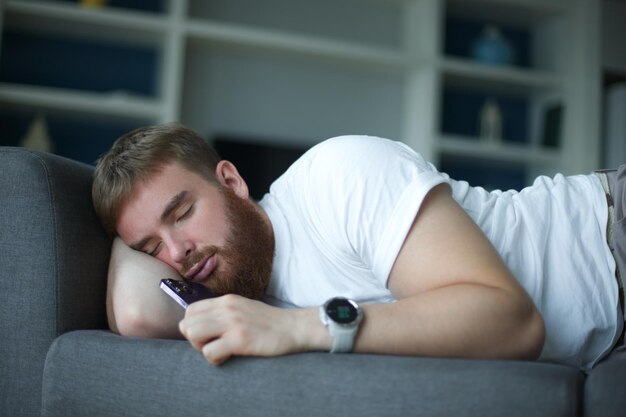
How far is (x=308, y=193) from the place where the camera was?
4.43 ft

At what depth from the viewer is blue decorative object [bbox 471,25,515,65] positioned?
5.01 metres

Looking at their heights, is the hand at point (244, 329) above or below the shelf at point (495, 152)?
below

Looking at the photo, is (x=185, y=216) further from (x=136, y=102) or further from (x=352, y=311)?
(x=136, y=102)

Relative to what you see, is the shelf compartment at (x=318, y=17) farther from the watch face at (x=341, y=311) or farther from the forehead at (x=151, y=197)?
the watch face at (x=341, y=311)

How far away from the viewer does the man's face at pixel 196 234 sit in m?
1.46

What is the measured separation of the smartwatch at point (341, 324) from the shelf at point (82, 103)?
336 centimetres

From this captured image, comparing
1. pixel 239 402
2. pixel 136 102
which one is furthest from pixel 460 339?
pixel 136 102

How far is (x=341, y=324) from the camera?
104 cm

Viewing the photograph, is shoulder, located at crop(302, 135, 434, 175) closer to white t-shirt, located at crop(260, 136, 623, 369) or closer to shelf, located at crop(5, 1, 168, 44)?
white t-shirt, located at crop(260, 136, 623, 369)

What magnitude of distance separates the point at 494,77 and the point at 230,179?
3651mm

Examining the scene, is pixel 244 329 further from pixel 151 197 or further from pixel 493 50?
pixel 493 50

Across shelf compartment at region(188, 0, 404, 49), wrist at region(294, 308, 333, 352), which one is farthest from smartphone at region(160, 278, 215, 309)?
shelf compartment at region(188, 0, 404, 49)

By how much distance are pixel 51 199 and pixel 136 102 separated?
2.97 m

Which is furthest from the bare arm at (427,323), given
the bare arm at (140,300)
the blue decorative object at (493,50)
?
the blue decorative object at (493,50)
